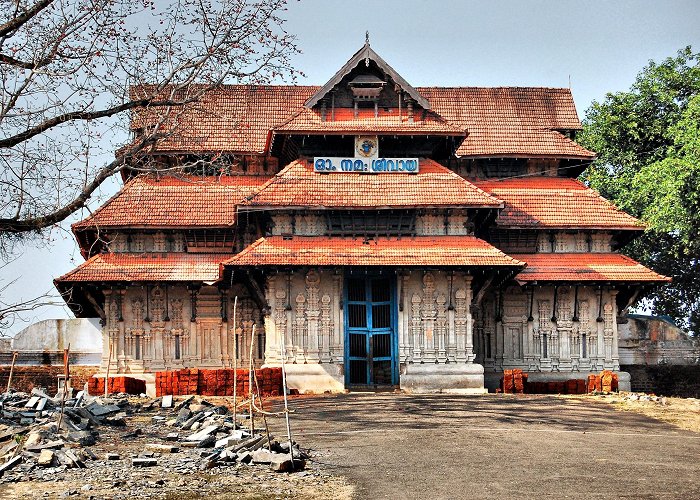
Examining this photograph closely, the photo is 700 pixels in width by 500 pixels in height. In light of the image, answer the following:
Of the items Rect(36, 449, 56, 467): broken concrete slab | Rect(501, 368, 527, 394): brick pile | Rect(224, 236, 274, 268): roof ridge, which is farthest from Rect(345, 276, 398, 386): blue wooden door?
Rect(36, 449, 56, 467): broken concrete slab

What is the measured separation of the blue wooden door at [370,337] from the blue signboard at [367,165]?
334 cm

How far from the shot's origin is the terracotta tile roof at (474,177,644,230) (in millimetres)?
33850

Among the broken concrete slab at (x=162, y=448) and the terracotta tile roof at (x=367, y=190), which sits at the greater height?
the terracotta tile roof at (x=367, y=190)

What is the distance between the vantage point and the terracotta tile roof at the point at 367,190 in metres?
30.5

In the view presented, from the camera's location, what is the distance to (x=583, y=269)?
33031mm

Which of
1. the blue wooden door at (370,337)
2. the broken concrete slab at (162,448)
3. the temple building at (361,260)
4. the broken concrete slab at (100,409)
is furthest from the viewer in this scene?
the blue wooden door at (370,337)

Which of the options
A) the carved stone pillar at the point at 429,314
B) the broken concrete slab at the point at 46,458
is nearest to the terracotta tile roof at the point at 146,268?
the carved stone pillar at the point at 429,314

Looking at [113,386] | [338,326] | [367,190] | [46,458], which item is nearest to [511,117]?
[367,190]

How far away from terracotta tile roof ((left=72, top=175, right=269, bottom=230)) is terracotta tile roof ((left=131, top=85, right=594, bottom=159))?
1328 mm

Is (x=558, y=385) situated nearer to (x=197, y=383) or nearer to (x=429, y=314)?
(x=429, y=314)

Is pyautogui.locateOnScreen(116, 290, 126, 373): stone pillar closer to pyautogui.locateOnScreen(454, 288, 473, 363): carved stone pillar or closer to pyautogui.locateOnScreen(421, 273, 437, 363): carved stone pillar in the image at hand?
pyautogui.locateOnScreen(421, 273, 437, 363): carved stone pillar

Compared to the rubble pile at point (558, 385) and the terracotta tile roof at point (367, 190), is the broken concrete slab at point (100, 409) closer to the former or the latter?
the terracotta tile roof at point (367, 190)

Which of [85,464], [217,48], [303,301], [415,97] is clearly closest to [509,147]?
[415,97]

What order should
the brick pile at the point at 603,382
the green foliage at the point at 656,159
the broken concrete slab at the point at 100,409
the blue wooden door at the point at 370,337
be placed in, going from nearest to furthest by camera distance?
the broken concrete slab at the point at 100,409 → the brick pile at the point at 603,382 → the blue wooden door at the point at 370,337 → the green foliage at the point at 656,159
